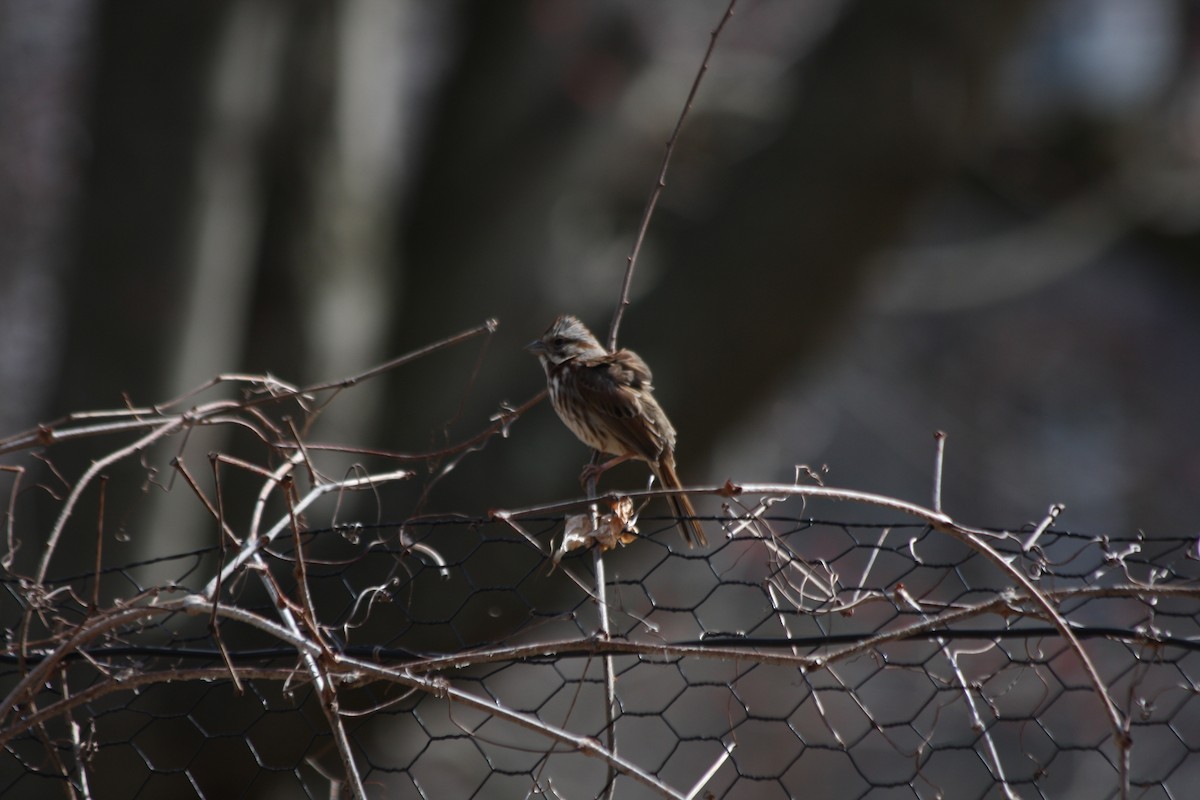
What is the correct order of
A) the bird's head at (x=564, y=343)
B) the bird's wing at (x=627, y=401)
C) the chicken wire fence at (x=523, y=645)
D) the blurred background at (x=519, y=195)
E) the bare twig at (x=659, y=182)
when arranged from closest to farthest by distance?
the chicken wire fence at (x=523, y=645) < the bare twig at (x=659, y=182) < the bird's wing at (x=627, y=401) < the bird's head at (x=564, y=343) < the blurred background at (x=519, y=195)

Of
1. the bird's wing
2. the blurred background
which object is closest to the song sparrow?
the bird's wing

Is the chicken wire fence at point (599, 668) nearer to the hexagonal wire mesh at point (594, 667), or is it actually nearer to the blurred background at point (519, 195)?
the hexagonal wire mesh at point (594, 667)

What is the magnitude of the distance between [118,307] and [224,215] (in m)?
0.74

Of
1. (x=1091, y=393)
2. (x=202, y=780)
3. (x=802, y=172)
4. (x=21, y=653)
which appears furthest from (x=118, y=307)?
(x=1091, y=393)

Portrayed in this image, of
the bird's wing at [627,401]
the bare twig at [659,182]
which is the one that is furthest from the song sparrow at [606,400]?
the bare twig at [659,182]

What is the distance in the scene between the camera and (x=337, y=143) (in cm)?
759

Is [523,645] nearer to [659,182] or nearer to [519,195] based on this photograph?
[659,182]

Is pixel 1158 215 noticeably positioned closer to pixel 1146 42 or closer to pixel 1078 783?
pixel 1078 783

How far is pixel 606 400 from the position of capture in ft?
14.6

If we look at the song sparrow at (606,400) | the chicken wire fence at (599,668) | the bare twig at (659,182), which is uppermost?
the bare twig at (659,182)

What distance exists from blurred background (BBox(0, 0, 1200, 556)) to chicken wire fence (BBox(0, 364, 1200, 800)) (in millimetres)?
632

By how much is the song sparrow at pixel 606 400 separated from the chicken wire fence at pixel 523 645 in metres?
0.32

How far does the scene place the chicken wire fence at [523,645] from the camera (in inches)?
92.7

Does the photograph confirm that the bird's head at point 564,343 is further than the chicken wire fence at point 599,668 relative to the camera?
Yes
